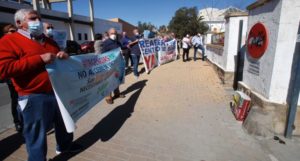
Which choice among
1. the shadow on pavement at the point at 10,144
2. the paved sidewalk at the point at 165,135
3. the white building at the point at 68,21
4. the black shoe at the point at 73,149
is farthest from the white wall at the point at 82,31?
the black shoe at the point at 73,149

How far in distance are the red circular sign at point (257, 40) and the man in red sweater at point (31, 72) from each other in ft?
12.0

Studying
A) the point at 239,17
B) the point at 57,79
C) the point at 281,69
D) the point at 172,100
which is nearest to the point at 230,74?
the point at 239,17

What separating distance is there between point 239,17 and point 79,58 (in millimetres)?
5831

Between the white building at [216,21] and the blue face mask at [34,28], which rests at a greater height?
the white building at [216,21]

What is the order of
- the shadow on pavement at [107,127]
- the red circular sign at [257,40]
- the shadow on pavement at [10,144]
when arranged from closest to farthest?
1. the shadow on pavement at [10,144]
2. the shadow on pavement at [107,127]
3. the red circular sign at [257,40]

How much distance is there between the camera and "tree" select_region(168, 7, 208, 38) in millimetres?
48656

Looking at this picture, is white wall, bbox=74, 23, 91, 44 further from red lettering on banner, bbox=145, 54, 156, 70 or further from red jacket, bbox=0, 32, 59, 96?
red jacket, bbox=0, 32, 59, 96

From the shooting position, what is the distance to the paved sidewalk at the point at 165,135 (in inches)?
128

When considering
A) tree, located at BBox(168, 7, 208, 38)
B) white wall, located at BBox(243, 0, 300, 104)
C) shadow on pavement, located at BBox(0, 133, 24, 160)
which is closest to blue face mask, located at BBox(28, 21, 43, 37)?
shadow on pavement, located at BBox(0, 133, 24, 160)

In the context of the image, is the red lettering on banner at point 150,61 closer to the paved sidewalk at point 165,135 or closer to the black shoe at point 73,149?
the paved sidewalk at point 165,135

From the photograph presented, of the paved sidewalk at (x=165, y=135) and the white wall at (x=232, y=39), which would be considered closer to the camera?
the paved sidewalk at (x=165, y=135)

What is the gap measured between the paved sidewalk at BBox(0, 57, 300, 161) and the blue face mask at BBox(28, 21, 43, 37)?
6.15 feet

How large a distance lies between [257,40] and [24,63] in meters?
4.34

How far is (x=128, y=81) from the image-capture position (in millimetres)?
8461
